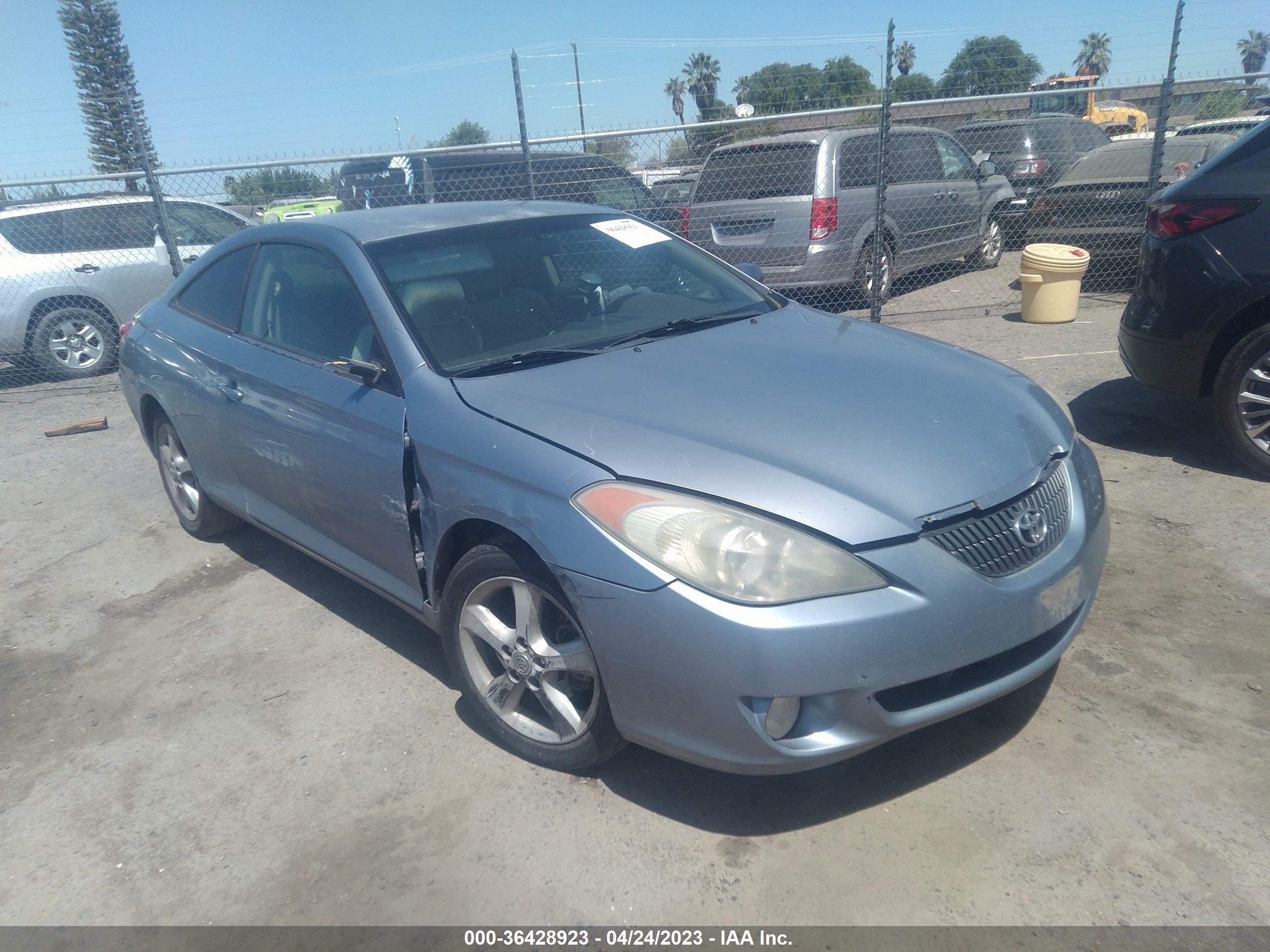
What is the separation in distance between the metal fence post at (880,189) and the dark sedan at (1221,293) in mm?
3041

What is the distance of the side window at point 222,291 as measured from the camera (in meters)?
4.31

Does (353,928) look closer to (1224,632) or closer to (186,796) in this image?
(186,796)

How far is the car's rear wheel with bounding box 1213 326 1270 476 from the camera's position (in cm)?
438

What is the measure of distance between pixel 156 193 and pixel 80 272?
1143 mm

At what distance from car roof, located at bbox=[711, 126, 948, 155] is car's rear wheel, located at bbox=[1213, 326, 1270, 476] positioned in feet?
16.9

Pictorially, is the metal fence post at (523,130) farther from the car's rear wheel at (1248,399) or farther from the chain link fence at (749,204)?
the car's rear wheel at (1248,399)

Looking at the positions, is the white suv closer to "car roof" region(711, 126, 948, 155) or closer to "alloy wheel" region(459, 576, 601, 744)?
"car roof" region(711, 126, 948, 155)

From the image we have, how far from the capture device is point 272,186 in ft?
34.8

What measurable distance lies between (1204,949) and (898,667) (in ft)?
2.87

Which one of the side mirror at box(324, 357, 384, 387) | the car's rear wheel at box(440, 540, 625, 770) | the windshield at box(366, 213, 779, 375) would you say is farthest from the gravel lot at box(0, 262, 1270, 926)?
the windshield at box(366, 213, 779, 375)

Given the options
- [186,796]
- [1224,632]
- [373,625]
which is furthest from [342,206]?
[1224,632]

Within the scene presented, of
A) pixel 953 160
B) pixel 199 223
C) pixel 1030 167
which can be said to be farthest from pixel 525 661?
pixel 1030 167

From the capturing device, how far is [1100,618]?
11.5ft

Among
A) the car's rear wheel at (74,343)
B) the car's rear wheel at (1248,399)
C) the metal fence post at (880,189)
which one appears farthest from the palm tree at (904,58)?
the car's rear wheel at (74,343)
